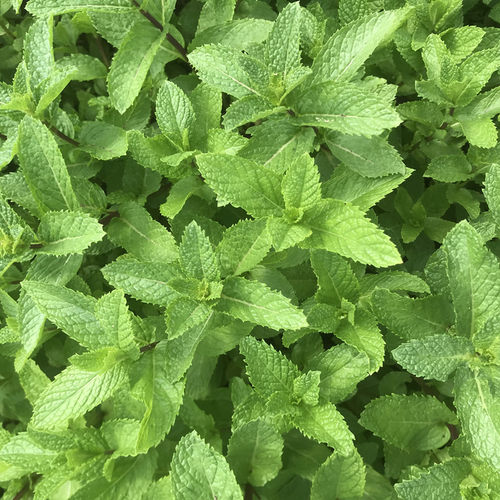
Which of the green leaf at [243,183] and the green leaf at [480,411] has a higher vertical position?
the green leaf at [243,183]

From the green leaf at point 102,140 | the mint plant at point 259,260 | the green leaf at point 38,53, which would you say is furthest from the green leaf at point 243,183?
the green leaf at point 38,53

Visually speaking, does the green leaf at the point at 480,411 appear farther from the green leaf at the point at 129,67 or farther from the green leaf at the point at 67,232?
the green leaf at the point at 129,67

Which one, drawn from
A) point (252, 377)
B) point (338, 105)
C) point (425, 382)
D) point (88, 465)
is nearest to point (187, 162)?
point (338, 105)

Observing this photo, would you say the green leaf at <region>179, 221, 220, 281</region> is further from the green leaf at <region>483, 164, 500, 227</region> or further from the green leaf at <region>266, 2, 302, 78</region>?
the green leaf at <region>483, 164, 500, 227</region>

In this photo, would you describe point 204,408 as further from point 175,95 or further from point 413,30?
point 413,30

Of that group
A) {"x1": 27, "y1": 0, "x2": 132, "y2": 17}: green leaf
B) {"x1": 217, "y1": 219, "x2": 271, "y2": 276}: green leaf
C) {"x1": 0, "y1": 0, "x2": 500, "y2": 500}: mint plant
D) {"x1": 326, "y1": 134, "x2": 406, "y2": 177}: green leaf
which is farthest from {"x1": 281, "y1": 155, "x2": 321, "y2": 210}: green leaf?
{"x1": 27, "y1": 0, "x2": 132, "y2": 17}: green leaf

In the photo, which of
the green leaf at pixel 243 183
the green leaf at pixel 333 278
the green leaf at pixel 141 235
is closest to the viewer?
the green leaf at pixel 243 183
